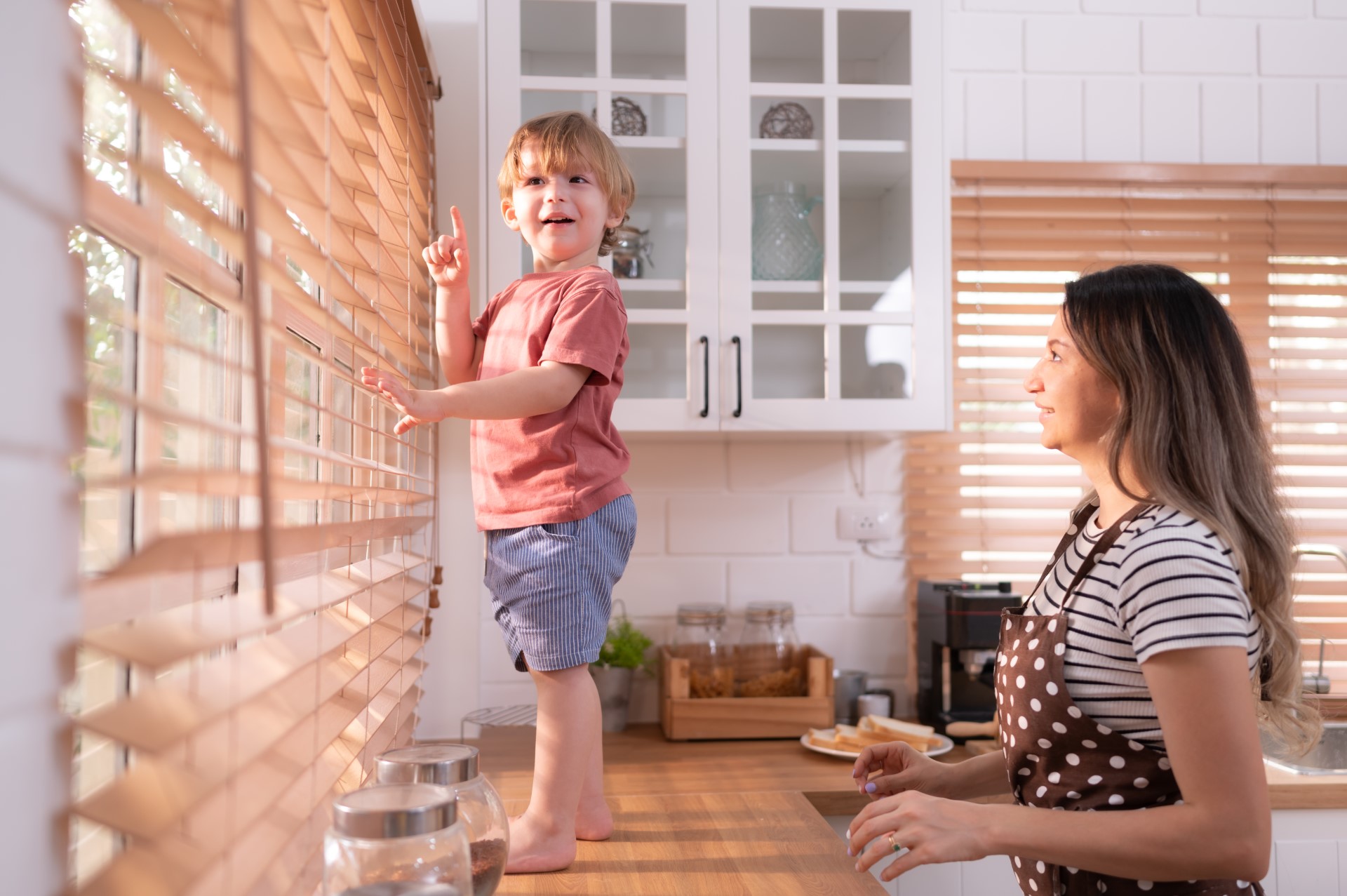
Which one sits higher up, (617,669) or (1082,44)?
(1082,44)

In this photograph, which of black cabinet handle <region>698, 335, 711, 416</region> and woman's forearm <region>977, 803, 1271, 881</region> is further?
black cabinet handle <region>698, 335, 711, 416</region>

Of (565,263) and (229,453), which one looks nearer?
(229,453)

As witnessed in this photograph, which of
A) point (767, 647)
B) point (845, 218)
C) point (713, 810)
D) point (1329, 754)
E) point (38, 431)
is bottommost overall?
point (1329, 754)

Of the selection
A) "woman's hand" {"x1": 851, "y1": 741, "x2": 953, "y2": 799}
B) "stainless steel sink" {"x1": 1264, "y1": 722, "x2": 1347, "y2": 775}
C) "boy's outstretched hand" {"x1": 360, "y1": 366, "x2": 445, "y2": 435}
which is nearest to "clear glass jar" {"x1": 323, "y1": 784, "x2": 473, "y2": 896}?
"boy's outstretched hand" {"x1": 360, "y1": 366, "x2": 445, "y2": 435}

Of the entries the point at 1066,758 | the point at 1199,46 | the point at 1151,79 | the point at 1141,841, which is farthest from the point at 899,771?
the point at 1199,46

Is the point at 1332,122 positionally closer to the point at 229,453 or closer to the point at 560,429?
the point at 560,429

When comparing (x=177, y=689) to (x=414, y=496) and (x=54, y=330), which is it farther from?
(x=414, y=496)

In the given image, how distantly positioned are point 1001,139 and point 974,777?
1613 millimetres

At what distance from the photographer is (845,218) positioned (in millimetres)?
2021

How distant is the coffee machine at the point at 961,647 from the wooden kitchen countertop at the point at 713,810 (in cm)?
14

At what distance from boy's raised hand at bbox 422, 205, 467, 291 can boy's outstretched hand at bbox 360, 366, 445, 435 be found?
312 mm

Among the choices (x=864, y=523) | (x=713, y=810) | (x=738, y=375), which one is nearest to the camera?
(x=713, y=810)

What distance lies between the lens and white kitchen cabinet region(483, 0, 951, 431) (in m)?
1.94

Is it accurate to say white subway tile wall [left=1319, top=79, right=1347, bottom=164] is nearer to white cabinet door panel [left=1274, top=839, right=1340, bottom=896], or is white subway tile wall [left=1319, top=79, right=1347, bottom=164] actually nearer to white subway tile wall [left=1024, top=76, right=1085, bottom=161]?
white subway tile wall [left=1024, top=76, right=1085, bottom=161]
